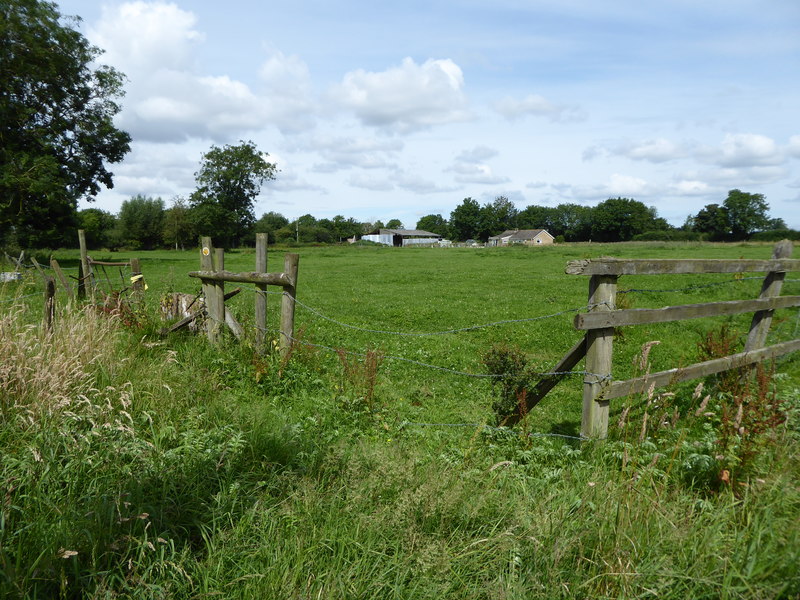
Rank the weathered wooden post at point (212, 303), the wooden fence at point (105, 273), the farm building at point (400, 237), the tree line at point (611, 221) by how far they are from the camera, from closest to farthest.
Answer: the weathered wooden post at point (212, 303)
the wooden fence at point (105, 273)
the tree line at point (611, 221)
the farm building at point (400, 237)

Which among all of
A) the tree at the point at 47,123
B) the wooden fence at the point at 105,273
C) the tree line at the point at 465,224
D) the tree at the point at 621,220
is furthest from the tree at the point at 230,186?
the tree at the point at 621,220

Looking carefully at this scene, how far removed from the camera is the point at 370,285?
2411 centimetres

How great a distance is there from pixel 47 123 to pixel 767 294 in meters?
41.0

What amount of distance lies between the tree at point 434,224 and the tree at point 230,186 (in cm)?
10153

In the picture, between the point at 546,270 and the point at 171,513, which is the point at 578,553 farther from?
the point at 546,270

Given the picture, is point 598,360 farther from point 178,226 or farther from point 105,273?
point 178,226

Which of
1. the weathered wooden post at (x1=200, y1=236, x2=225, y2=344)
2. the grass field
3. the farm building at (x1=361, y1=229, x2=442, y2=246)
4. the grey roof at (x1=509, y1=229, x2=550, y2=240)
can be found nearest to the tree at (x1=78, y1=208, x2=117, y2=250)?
the farm building at (x1=361, y1=229, x2=442, y2=246)

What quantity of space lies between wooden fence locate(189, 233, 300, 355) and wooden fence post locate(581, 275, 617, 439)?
398 cm

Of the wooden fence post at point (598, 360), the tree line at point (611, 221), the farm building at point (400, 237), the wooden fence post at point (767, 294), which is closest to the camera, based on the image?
the wooden fence post at point (598, 360)

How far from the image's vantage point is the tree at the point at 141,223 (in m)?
84.1

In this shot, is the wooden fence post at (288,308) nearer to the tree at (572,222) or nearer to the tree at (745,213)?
the tree at (745,213)

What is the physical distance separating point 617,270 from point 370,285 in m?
19.6

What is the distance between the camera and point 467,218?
148500mm

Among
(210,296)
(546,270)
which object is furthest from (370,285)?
(210,296)
